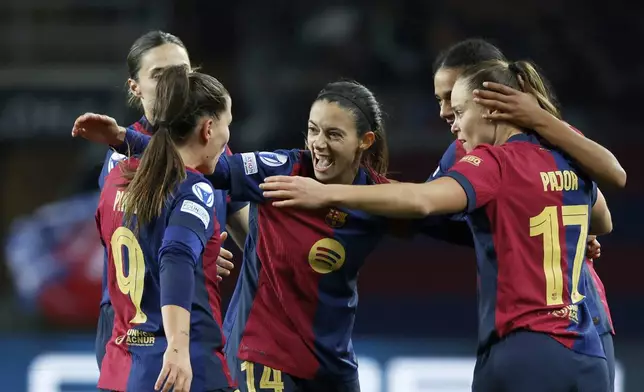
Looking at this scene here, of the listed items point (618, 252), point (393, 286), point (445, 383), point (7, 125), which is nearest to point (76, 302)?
point (7, 125)

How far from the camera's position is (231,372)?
11.3 ft

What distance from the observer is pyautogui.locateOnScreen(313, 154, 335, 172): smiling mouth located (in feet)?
11.1

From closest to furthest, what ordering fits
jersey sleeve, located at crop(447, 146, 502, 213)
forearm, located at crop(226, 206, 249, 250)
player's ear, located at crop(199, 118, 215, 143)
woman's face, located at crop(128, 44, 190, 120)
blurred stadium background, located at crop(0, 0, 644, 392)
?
jersey sleeve, located at crop(447, 146, 502, 213)
player's ear, located at crop(199, 118, 215, 143)
forearm, located at crop(226, 206, 249, 250)
woman's face, located at crop(128, 44, 190, 120)
blurred stadium background, located at crop(0, 0, 644, 392)

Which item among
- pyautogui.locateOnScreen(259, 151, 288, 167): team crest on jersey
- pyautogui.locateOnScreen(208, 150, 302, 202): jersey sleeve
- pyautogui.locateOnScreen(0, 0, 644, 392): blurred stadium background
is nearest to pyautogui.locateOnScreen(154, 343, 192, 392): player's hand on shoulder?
pyautogui.locateOnScreen(208, 150, 302, 202): jersey sleeve

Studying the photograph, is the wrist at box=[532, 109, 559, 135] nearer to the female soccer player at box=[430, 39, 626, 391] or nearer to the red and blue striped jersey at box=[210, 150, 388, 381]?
the female soccer player at box=[430, 39, 626, 391]

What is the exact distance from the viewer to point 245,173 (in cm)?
335

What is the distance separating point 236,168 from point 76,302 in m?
4.40

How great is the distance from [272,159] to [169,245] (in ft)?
1.93

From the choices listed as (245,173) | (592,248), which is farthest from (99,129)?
(592,248)

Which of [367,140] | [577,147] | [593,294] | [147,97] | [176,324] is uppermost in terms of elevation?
[147,97]

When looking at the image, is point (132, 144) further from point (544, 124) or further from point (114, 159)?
point (544, 124)

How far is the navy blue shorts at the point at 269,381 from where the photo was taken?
339 cm

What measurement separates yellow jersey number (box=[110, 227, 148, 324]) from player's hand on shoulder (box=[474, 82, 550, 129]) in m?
1.02

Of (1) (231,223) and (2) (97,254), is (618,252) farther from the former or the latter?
(1) (231,223)
